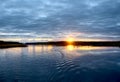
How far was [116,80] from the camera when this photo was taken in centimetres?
2278

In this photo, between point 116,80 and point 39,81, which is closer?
point 39,81

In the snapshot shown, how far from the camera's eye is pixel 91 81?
2217cm

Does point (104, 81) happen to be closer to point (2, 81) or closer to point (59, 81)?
point (59, 81)

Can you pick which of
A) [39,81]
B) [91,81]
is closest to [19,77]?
[39,81]

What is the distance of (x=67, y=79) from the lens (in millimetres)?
23219

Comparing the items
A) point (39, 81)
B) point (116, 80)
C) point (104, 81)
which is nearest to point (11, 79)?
point (39, 81)

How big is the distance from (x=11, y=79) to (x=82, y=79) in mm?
9030

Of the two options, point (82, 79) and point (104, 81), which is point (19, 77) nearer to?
point (82, 79)

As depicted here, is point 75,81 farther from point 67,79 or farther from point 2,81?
point 2,81

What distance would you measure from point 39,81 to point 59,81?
8.09 ft

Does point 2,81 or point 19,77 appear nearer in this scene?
point 2,81

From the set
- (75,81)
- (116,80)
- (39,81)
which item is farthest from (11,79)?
(116,80)

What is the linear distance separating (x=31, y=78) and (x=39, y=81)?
1842 mm

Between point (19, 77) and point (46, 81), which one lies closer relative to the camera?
point (46, 81)
